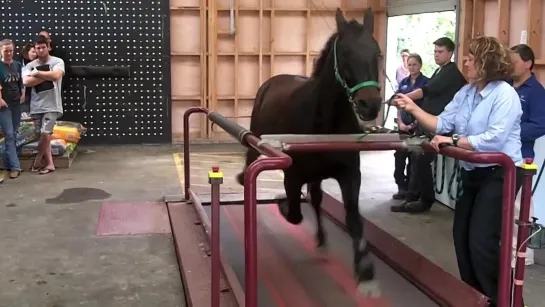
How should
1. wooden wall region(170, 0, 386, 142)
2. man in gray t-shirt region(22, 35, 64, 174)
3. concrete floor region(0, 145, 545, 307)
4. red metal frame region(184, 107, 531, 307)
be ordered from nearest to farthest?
1. red metal frame region(184, 107, 531, 307)
2. concrete floor region(0, 145, 545, 307)
3. man in gray t-shirt region(22, 35, 64, 174)
4. wooden wall region(170, 0, 386, 142)

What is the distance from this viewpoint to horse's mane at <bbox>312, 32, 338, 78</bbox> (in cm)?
386

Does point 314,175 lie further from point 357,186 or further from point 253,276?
point 253,276

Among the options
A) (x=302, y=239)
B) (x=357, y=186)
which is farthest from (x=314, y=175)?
(x=302, y=239)

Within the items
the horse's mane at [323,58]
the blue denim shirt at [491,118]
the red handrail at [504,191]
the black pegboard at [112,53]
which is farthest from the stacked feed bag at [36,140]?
the blue denim shirt at [491,118]

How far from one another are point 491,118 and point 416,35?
7.21m

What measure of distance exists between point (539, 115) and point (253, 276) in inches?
94.1

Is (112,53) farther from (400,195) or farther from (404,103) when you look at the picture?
(404,103)

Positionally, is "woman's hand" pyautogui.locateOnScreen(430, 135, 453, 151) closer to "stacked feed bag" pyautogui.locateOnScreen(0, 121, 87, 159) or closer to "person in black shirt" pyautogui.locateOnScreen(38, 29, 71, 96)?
"stacked feed bag" pyautogui.locateOnScreen(0, 121, 87, 159)

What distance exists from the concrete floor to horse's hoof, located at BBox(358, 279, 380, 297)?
926 mm

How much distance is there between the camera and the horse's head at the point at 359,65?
3.32 m

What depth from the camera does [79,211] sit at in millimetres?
5926

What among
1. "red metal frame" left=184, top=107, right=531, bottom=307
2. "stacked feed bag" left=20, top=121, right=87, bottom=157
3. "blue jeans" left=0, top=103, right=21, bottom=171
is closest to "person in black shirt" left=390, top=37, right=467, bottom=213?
"red metal frame" left=184, top=107, right=531, bottom=307

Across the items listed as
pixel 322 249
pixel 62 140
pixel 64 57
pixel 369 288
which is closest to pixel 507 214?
pixel 369 288

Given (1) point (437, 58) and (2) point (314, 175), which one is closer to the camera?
(2) point (314, 175)
